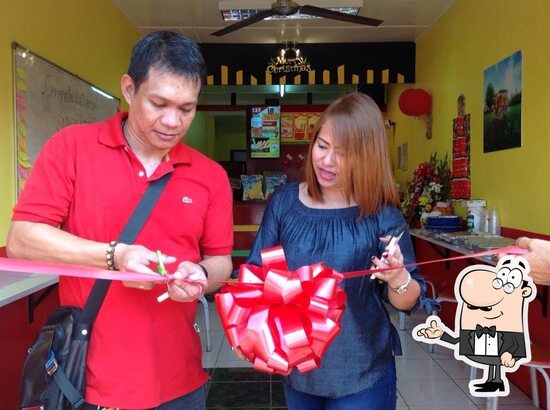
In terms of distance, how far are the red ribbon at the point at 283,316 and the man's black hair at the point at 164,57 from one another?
20.5 inches

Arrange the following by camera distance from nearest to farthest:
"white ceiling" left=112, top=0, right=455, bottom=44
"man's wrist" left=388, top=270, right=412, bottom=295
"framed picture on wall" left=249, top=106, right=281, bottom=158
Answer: "man's wrist" left=388, top=270, right=412, bottom=295 < "white ceiling" left=112, top=0, right=455, bottom=44 < "framed picture on wall" left=249, top=106, right=281, bottom=158

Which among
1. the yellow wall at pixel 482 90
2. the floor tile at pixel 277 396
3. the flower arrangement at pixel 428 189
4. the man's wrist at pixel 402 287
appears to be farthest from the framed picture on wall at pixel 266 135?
the man's wrist at pixel 402 287

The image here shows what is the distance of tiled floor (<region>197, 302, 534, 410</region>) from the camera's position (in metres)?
3.38

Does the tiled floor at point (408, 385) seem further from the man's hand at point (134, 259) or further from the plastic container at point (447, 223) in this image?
the man's hand at point (134, 259)

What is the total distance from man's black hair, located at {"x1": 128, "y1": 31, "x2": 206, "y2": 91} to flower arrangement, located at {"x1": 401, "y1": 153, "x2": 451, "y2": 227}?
452 cm

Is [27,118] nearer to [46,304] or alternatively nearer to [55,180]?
[46,304]

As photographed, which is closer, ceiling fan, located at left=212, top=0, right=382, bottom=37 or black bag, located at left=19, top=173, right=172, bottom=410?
black bag, located at left=19, top=173, right=172, bottom=410

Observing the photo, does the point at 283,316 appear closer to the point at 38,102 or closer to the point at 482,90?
the point at 38,102

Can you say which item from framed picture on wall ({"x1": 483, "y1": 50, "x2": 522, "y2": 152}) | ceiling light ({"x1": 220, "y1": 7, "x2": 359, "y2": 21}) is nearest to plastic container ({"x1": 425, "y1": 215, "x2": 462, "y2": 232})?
framed picture on wall ({"x1": 483, "y1": 50, "x2": 522, "y2": 152})

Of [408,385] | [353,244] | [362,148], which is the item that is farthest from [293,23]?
[353,244]

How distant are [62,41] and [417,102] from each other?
3875 millimetres

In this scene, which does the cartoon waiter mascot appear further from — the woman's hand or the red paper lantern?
the red paper lantern

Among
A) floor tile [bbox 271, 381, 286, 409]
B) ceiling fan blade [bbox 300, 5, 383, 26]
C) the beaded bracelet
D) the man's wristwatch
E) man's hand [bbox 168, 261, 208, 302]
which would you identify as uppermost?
ceiling fan blade [bbox 300, 5, 383, 26]

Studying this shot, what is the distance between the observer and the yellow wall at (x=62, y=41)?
3207 millimetres
